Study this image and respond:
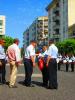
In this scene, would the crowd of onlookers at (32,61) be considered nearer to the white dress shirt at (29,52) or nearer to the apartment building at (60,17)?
the white dress shirt at (29,52)

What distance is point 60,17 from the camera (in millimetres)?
141375

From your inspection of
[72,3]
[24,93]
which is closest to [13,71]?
[24,93]

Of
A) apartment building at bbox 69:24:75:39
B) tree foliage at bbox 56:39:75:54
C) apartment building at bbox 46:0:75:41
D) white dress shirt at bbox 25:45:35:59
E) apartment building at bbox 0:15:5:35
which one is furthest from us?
apartment building at bbox 0:15:5:35

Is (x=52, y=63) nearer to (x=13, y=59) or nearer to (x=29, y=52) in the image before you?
(x=29, y=52)

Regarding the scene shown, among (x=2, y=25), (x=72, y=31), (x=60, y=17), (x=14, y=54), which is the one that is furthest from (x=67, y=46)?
(x=14, y=54)

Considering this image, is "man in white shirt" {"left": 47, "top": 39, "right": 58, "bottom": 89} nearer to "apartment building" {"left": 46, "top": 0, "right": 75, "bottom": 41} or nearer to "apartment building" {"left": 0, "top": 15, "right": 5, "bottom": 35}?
"apartment building" {"left": 46, "top": 0, "right": 75, "bottom": 41}

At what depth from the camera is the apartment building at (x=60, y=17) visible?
126688 mm

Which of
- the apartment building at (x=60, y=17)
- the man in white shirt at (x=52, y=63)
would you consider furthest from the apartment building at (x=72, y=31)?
the man in white shirt at (x=52, y=63)

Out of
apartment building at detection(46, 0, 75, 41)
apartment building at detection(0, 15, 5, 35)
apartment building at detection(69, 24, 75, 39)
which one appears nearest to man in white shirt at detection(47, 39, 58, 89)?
apartment building at detection(69, 24, 75, 39)

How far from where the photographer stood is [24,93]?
15.9m

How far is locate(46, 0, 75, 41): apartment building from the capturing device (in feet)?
416

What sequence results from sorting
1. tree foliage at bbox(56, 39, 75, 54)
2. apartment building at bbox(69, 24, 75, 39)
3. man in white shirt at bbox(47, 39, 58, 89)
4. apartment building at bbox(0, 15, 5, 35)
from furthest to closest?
apartment building at bbox(0, 15, 5, 35) < apartment building at bbox(69, 24, 75, 39) < tree foliage at bbox(56, 39, 75, 54) < man in white shirt at bbox(47, 39, 58, 89)

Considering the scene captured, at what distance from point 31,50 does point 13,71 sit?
4.26 feet

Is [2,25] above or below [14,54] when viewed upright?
above
